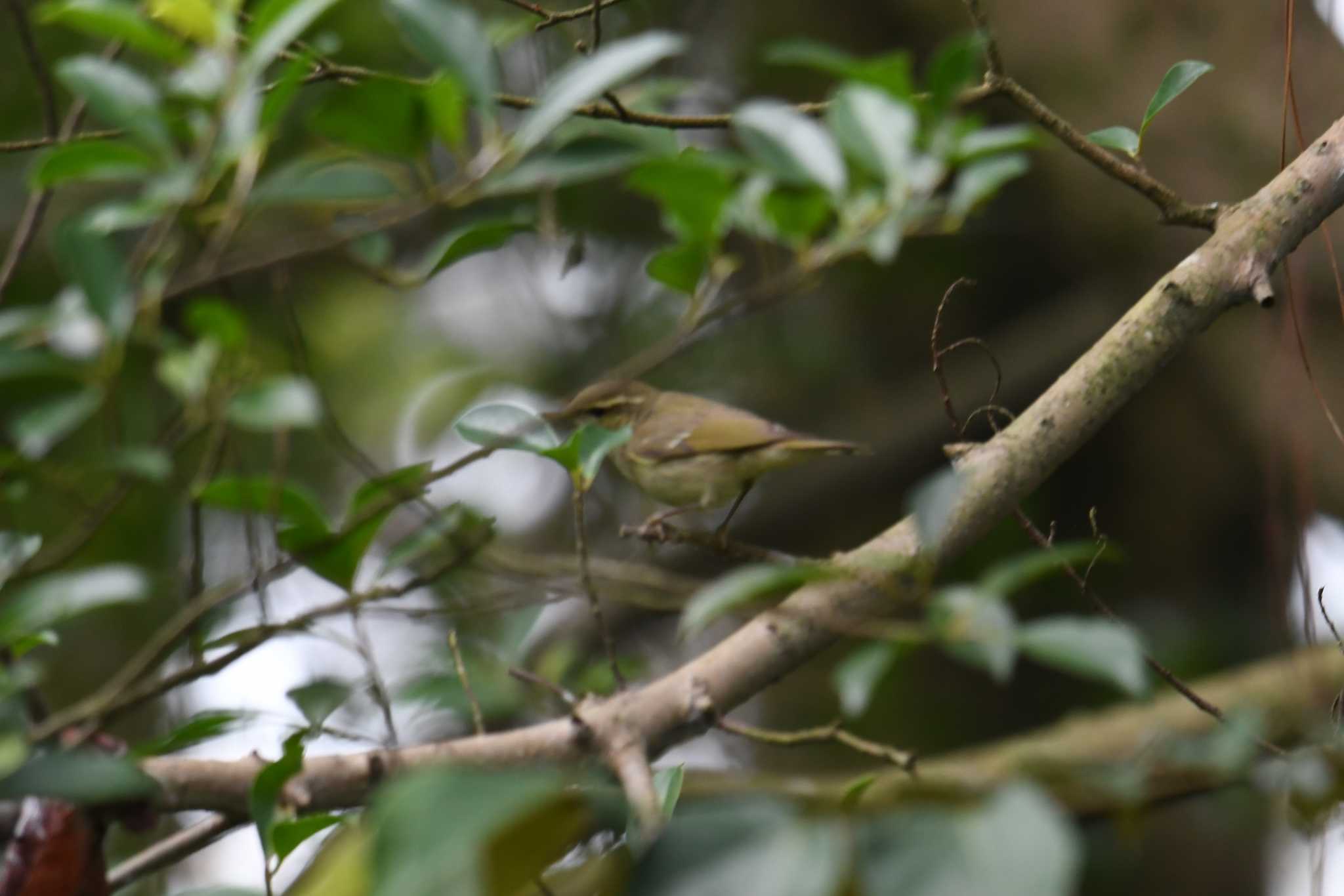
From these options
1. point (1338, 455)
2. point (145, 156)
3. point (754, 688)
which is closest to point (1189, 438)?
point (1338, 455)

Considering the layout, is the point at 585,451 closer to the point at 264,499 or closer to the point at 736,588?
the point at 264,499

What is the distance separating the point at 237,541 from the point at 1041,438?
4.26m

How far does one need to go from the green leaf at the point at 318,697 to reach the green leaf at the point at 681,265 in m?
0.71

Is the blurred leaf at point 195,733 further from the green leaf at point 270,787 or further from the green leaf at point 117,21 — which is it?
the green leaf at point 117,21

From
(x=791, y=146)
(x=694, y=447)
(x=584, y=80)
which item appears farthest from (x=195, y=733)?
(x=694, y=447)

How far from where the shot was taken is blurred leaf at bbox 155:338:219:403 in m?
1.82

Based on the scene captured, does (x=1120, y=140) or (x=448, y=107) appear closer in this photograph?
(x=448, y=107)

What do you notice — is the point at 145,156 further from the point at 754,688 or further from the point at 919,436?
the point at 919,436

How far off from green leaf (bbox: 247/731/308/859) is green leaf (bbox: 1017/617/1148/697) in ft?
2.82

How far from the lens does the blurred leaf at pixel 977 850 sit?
575 mm

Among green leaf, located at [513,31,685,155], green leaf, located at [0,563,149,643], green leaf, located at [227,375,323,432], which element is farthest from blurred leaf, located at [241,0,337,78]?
green leaf, located at [0,563,149,643]

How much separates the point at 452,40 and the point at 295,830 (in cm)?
78

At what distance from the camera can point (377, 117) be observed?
1.35m

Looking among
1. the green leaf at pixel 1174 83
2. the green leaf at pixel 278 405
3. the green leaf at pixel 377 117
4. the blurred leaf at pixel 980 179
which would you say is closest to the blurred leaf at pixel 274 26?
the green leaf at pixel 377 117
